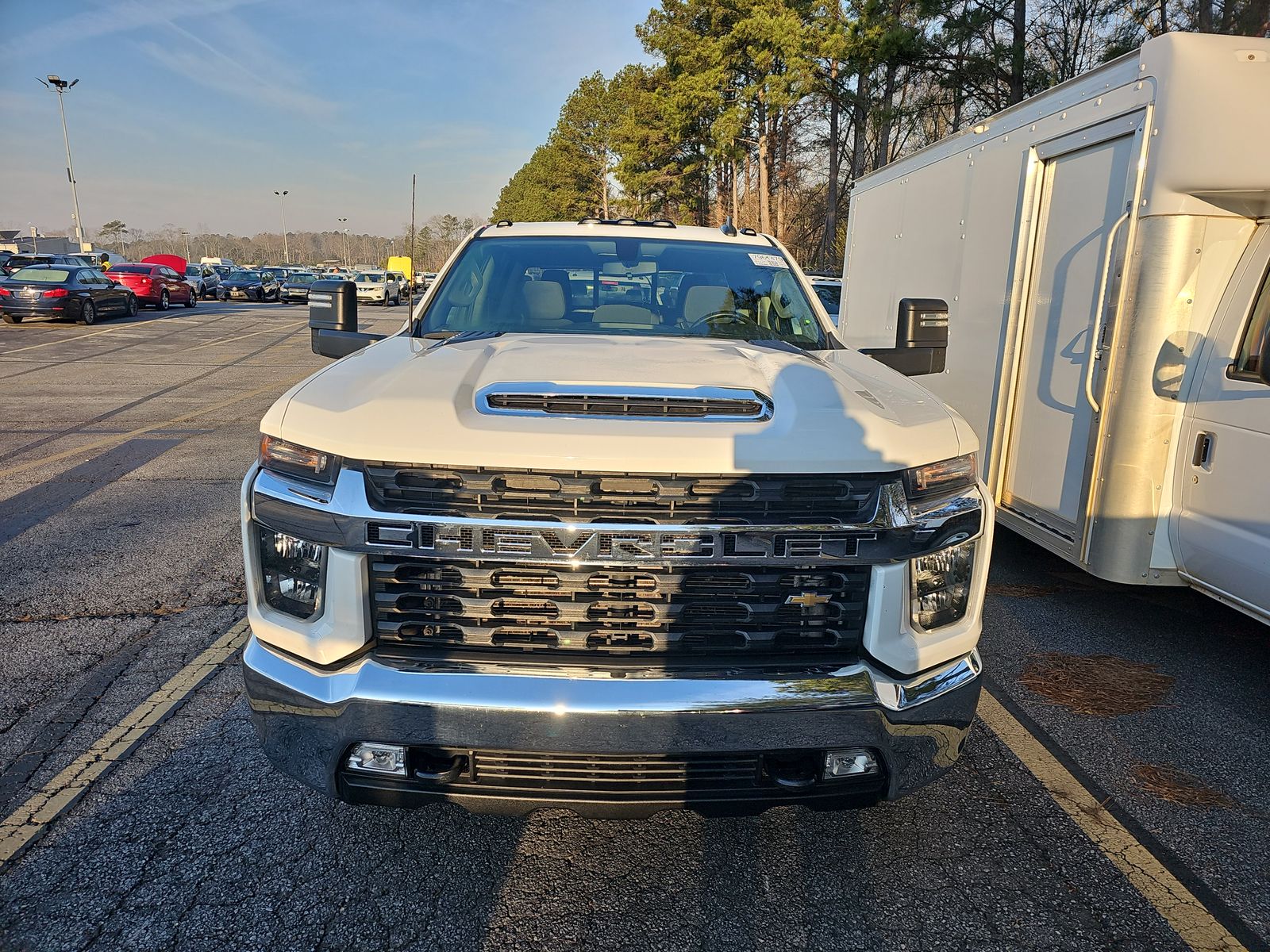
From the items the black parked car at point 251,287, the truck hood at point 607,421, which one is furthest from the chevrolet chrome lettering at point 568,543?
the black parked car at point 251,287

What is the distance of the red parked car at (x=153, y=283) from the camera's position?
3078 centimetres

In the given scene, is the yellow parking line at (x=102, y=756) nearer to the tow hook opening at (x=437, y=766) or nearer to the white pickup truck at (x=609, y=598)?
the white pickup truck at (x=609, y=598)

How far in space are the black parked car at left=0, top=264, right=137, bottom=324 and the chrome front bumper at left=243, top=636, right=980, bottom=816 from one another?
2670 cm

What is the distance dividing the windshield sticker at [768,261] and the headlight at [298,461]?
2496mm

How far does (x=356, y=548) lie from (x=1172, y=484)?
3.92 meters

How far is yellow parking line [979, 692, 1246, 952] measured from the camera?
8.17ft

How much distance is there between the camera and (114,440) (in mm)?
9453

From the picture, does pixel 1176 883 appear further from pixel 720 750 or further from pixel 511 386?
pixel 511 386

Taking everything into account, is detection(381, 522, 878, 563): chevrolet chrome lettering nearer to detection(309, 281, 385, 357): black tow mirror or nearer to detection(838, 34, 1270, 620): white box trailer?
detection(309, 281, 385, 357): black tow mirror

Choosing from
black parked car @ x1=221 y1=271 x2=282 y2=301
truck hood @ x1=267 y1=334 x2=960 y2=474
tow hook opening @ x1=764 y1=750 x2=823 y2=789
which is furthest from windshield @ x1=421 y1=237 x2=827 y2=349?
black parked car @ x1=221 y1=271 x2=282 y2=301

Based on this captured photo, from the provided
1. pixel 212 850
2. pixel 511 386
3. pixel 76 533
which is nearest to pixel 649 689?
pixel 511 386

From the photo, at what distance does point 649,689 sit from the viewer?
2217 millimetres

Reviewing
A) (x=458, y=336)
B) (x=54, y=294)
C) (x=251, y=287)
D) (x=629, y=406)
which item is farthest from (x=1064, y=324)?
(x=251, y=287)

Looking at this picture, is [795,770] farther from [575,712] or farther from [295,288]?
[295,288]
